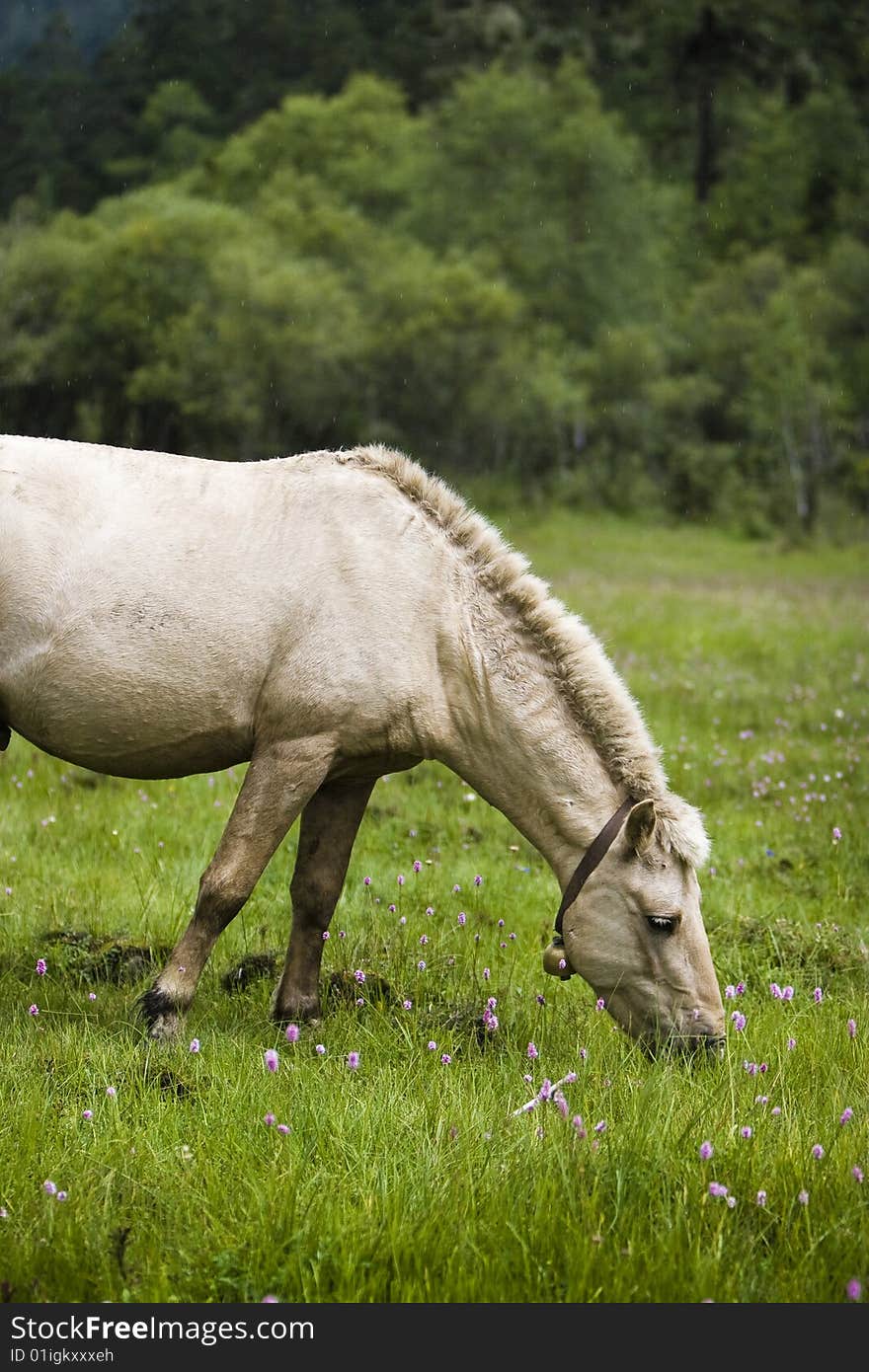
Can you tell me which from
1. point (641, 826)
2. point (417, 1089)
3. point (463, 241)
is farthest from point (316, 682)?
point (463, 241)

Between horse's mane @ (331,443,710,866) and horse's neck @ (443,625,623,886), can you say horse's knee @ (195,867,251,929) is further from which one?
horse's mane @ (331,443,710,866)

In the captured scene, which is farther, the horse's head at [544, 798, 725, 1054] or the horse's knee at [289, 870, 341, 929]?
the horse's knee at [289, 870, 341, 929]

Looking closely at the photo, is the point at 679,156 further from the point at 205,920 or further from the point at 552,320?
the point at 205,920

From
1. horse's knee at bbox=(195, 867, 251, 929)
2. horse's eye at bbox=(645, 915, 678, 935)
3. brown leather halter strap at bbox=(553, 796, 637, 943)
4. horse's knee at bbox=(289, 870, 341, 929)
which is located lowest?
horse's knee at bbox=(289, 870, 341, 929)

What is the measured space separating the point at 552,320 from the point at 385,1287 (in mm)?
64332

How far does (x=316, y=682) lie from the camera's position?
15.6ft

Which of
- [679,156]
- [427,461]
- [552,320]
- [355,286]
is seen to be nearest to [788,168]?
[679,156]

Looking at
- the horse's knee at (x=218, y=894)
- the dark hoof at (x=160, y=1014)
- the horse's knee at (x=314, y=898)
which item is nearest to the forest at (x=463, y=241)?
the horse's knee at (x=314, y=898)

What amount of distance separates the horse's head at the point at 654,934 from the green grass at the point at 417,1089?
190mm

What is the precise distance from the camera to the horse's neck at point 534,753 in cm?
487

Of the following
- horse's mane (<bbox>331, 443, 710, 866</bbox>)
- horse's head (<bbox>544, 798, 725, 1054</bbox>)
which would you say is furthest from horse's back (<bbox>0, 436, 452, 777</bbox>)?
horse's head (<bbox>544, 798, 725, 1054</bbox>)

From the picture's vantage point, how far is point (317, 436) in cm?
4703

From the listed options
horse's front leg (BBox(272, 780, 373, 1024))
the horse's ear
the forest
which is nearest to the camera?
the horse's ear

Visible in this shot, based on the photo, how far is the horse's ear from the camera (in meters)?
4.59
